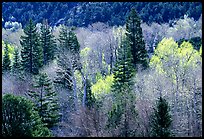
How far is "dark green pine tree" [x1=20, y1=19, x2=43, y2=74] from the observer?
1732 inches

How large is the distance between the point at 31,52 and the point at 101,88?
991cm

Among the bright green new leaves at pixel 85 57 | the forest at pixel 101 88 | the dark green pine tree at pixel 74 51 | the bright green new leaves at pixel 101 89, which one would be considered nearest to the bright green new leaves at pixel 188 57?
the forest at pixel 101 88

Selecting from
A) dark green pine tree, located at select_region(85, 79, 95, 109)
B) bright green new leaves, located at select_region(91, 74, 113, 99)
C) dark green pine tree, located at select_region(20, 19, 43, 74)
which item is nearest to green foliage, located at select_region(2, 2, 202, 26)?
dark green pine tree, located at select_region(20, 19, 43, 74)

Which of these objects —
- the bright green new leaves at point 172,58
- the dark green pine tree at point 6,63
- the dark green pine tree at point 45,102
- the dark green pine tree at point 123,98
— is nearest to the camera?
the dark green pine tree at point 123,98

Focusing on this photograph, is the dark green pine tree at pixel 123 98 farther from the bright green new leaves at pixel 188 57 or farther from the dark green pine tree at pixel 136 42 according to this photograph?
the bright green new leaves at pixel 188 57

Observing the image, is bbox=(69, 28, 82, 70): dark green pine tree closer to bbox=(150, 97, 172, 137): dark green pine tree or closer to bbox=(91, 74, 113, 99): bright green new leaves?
bbox=(91, 74, 113, 99): bright green new leaves

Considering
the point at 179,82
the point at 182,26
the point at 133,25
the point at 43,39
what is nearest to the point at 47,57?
the point at 43,39

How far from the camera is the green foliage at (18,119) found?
22.1 metres

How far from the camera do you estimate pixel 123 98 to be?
105 feet

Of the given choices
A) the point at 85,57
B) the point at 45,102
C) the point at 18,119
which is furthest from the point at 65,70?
the point at 18,119

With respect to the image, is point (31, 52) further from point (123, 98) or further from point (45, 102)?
point (123, 98)

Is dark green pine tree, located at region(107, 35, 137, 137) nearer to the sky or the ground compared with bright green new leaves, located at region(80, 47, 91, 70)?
nearer to the ground

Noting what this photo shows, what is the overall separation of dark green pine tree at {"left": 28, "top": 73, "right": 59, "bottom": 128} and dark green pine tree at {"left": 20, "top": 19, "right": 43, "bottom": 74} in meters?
11.2

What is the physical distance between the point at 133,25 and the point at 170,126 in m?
19.1
